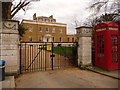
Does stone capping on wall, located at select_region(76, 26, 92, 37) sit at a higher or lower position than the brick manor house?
lower

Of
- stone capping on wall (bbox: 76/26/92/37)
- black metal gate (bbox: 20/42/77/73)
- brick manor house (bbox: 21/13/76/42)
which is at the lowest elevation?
black metal gate (bbox: 20/42/77/73)

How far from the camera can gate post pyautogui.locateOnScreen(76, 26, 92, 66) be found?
723cm

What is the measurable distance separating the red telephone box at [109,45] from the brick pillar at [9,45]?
5214 millimetres

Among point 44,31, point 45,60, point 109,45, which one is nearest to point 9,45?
point 45,60

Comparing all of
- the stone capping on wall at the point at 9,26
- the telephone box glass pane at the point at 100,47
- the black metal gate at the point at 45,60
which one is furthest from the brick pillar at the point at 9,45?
the telephone box glass pane at the point at 100,47

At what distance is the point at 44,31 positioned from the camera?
137 ft

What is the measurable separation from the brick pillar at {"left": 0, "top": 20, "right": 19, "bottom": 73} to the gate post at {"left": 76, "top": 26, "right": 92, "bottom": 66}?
4262 mm

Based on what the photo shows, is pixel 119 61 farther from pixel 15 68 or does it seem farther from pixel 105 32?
pixel 15 68

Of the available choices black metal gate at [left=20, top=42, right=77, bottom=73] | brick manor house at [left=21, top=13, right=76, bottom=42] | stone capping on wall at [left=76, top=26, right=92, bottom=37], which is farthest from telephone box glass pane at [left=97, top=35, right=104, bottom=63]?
brick manor house at [left=21, top=13, right=76, bottom=42]

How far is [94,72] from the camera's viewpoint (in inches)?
254

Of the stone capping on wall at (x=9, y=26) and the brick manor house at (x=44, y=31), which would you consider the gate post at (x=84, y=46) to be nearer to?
the stone capping on wall at (x=9, y=26)

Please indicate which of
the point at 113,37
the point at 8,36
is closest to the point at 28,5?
the point at 8,36

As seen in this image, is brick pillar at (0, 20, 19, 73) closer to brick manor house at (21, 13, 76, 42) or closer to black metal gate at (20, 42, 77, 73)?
black metal gate at (20, 42, 77, 73)

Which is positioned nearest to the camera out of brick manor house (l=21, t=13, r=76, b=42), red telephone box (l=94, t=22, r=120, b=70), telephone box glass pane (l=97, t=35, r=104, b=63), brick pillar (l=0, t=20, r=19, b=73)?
brick pillar (l=0, t=20, r=19, b=73)
